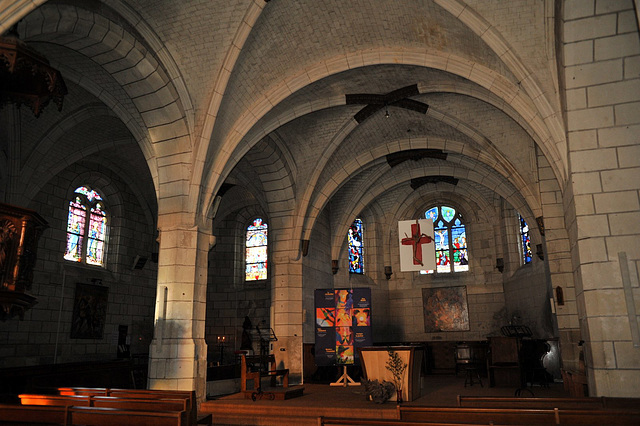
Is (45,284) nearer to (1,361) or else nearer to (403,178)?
(1,361)

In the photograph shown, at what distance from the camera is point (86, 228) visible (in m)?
13.1

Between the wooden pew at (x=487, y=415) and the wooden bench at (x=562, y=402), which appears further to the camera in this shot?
the wooden bench at (x=562, y=402)

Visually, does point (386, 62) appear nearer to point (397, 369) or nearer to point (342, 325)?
point (397, 369)

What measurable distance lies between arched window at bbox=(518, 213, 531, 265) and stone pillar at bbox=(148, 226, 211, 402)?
976cm

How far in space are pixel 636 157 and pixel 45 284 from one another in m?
11.6

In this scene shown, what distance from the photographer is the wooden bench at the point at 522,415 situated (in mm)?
3809

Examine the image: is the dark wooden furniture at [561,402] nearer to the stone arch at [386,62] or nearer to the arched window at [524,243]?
the stone arch at [386,62]

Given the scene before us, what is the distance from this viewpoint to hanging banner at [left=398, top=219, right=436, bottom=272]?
39.5ft

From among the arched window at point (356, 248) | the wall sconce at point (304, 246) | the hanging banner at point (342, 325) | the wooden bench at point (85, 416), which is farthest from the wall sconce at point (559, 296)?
the wooden bench at point (85, 416)

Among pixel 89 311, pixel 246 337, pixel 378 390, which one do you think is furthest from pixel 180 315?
pixel 246 337

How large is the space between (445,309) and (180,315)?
9.92 metres

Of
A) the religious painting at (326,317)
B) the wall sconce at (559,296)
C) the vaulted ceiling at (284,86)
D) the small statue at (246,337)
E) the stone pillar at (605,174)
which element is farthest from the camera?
the small statue at (246,337)

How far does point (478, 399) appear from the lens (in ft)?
16.3

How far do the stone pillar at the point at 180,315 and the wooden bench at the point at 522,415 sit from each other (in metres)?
4.84
